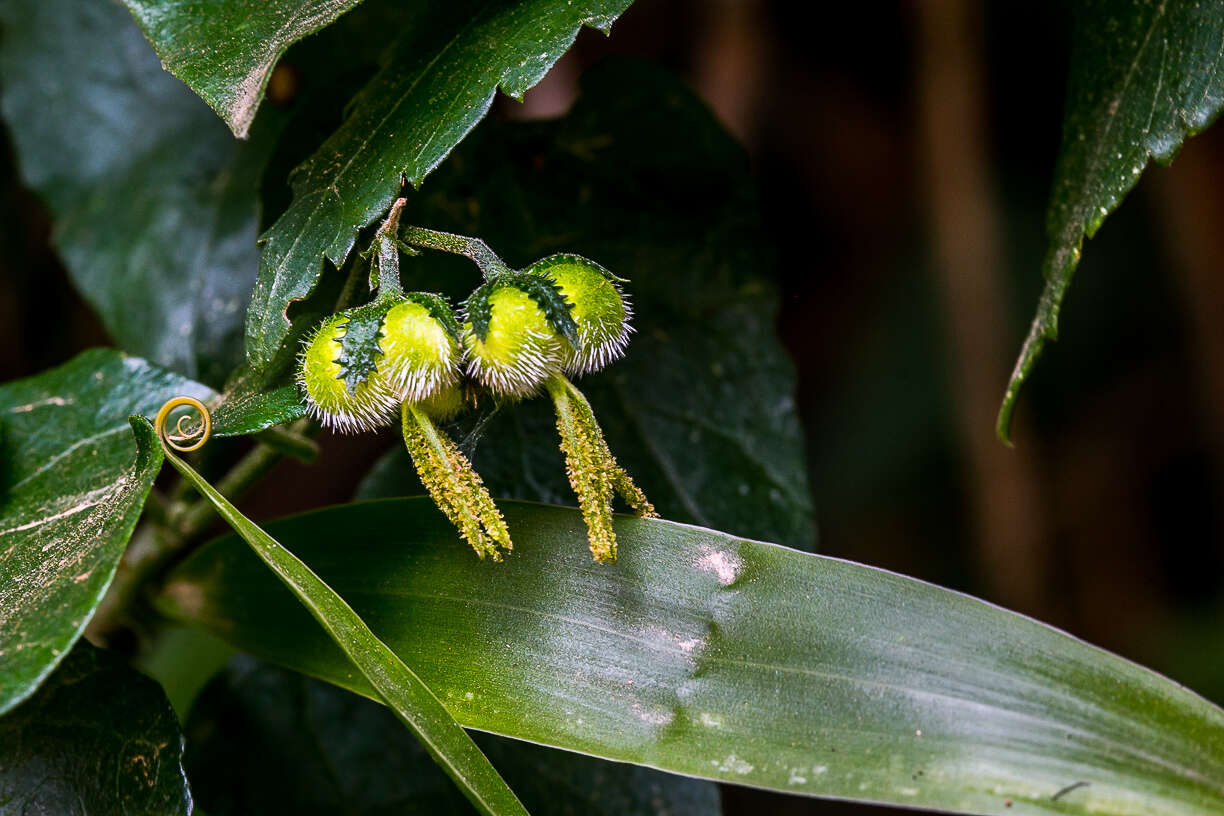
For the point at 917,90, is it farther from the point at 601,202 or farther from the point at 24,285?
the point at 24,285

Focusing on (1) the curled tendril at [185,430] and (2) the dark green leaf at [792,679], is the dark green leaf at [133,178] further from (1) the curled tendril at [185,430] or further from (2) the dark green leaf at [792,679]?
(2) the dark green leaf at [792,679]

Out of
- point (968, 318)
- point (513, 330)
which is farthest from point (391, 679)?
point (968, 318)

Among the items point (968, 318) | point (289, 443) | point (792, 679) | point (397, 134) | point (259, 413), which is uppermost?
point (397, 134)

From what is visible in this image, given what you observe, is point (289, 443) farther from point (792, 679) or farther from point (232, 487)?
point (792, 679)

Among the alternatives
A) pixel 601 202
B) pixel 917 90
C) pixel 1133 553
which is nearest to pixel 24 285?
pixel 601 202

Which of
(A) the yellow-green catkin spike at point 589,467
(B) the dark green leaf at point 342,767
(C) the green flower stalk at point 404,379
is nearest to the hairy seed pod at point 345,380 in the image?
(C) the green flower stalk at point 404,379

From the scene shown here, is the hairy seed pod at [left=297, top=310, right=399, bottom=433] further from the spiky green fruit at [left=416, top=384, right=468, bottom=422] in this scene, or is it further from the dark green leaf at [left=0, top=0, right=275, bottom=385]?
the dark green leaf at [left=0, top=0, right=275, bottom=385]

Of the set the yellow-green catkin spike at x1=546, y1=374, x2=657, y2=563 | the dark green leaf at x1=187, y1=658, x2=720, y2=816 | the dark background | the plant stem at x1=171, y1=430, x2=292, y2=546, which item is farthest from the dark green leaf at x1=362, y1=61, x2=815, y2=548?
the dark background
